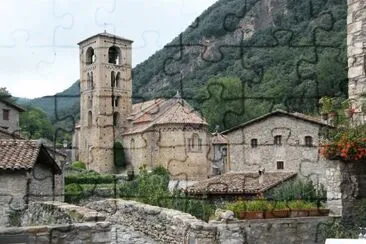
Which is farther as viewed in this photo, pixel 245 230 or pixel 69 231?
pixel 245 230

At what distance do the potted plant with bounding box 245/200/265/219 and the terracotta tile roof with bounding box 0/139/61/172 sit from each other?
7137 millimetres

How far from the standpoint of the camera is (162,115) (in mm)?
42750

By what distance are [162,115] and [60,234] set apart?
35482mm

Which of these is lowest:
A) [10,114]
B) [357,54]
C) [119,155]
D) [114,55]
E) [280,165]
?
[280,165]

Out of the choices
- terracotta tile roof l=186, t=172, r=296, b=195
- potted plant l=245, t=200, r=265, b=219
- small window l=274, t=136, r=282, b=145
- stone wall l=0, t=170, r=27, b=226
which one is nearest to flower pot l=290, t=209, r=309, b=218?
potted plant l=245, t=200, r=265, b=219

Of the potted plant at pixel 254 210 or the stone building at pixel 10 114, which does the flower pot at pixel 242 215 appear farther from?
the stone building at pixel 10 114

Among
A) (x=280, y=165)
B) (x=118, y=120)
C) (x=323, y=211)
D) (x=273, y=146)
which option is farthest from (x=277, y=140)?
(x=118, y=120)

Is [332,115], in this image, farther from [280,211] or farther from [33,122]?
[33,122]

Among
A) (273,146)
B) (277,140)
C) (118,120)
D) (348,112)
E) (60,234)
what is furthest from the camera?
(118,120)

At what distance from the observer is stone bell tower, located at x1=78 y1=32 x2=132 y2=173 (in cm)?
5203

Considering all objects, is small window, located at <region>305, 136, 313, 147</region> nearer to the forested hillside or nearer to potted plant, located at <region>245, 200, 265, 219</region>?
the forested hillside

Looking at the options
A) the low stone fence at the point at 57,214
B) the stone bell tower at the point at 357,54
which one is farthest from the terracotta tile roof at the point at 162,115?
the stone bell tower at the point at 357,54

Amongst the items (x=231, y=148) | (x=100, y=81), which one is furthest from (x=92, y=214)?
(x=100, y=81)

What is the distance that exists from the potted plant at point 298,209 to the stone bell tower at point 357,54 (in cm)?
166
